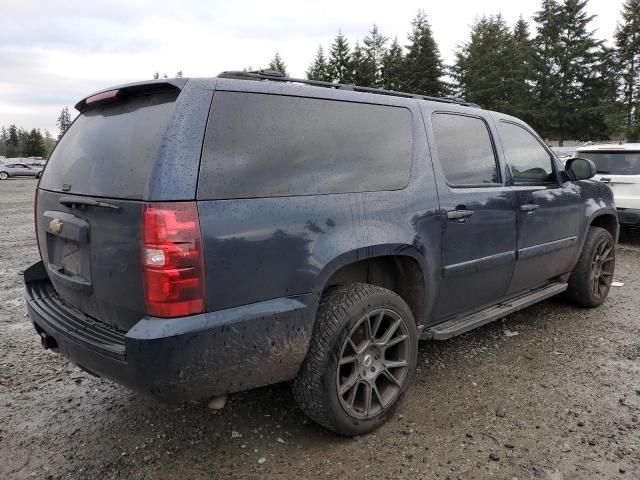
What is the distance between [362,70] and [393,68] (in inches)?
121

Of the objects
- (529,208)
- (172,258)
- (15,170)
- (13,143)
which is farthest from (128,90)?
(13,143)

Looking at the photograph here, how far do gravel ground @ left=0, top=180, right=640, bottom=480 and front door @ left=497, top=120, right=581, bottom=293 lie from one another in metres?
0.66

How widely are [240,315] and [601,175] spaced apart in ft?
26.1

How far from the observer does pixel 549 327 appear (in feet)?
14.2

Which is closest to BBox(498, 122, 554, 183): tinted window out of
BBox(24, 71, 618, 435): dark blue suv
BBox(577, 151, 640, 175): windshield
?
BBox(24, 71, 618, 435): dark blue suv

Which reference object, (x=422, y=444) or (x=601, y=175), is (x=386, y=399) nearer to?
(x=422, y=444)

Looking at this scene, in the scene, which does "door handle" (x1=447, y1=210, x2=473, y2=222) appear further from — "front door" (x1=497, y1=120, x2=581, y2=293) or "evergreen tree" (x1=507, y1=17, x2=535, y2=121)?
"evergreen tree" (x1=507, y1=17, x2=535, y2=121)

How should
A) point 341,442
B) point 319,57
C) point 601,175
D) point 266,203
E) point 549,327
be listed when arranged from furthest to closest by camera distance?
1. point 319,57
2. point 601,175
3. point 549,327
4. point 341,442
5. point 266,203

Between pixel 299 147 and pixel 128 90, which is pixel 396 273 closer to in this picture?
pixel 299 147

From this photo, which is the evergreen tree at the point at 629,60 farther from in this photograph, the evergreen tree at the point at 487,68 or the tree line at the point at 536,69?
the evergreen tree at the point at 487,68

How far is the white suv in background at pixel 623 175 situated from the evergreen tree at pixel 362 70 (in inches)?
1614

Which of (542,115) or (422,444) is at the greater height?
(542,115)

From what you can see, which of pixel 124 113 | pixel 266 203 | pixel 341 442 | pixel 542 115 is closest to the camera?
pixel 266 203

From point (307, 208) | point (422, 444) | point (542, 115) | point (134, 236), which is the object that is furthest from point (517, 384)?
point (542, 115)
